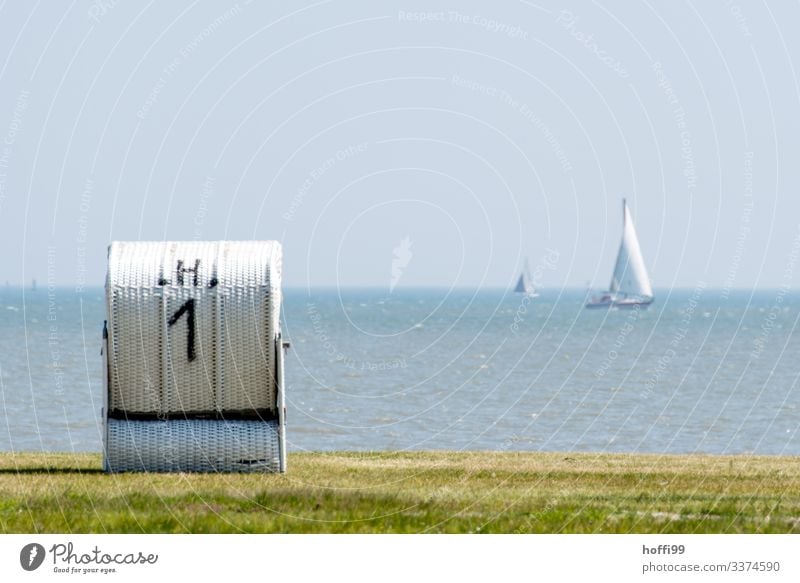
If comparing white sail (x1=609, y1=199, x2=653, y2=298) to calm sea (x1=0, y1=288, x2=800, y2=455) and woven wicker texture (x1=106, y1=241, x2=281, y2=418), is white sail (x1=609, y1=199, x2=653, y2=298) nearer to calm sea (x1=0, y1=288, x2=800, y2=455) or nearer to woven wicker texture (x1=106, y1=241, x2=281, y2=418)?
calm sea (x1=0, y1=288, x2=800, y2=455)

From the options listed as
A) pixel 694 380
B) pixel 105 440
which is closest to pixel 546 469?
pixel 105 440

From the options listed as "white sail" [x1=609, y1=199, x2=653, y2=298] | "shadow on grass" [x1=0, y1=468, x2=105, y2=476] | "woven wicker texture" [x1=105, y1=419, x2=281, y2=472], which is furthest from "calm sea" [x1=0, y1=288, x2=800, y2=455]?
"white sail" [x1=609, y1=199, x2=653, y2=298]

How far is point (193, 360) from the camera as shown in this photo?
67.4 feet

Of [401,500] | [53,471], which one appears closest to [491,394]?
[53,471]

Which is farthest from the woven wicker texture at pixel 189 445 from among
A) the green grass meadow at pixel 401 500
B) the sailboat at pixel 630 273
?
the sailboat at pixel 630 273

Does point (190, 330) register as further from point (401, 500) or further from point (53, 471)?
point (401, 500)

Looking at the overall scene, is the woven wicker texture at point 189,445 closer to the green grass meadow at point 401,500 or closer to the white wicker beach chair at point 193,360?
the white wicker beach chair at point 193,360

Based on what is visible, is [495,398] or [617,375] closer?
[495,398]

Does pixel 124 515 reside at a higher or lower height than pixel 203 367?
lower

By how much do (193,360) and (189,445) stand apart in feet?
3.57

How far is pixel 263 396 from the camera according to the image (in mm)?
20766

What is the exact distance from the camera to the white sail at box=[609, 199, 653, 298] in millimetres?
147500

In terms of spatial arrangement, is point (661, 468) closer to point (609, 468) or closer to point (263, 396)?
point (609, 468)

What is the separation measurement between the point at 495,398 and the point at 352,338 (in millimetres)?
63755
